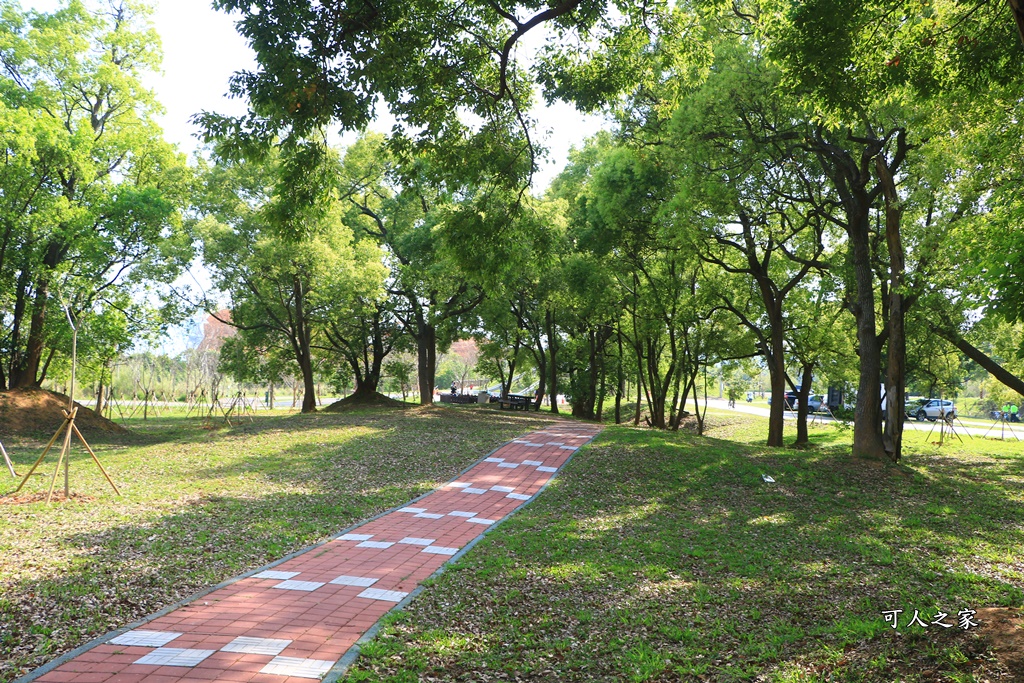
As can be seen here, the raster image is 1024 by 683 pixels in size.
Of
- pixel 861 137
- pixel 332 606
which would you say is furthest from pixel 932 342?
pixel 332 606

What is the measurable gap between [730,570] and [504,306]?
17246 mm

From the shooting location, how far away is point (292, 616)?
4.80m

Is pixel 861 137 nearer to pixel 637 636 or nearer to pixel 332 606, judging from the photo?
pixel 637 636

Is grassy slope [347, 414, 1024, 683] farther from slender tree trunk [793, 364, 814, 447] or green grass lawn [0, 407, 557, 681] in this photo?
slender tree trunk [793, 364, 814, 447]

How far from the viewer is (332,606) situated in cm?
507

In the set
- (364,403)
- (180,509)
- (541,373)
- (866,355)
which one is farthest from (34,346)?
(541,373)

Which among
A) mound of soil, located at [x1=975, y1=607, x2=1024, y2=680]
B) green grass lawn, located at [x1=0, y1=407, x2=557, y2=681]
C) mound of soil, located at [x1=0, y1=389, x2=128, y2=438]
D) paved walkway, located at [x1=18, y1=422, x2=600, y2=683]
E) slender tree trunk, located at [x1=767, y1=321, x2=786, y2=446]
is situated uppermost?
slender tree trunk, located at [x1=767, y1=321, x2=786, y2=446]

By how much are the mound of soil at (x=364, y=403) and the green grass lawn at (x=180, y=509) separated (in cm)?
574

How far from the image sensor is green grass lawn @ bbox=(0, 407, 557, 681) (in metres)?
4.83

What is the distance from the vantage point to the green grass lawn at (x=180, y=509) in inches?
190

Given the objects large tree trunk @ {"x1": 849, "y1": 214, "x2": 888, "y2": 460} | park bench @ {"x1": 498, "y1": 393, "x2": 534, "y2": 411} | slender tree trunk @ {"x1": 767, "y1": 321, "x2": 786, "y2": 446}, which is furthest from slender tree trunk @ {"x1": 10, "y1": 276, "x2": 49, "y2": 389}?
large tree trunk @ {"x1": 849, "y1": 214, "x2": 888, "y2": 460}

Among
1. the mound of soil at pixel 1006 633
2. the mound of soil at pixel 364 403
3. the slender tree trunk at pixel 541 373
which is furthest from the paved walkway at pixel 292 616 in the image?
the slender tree trunk at pixel 541 373

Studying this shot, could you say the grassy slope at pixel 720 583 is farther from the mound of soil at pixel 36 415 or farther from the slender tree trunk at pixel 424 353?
the slender tree trunk at pixel 424 353

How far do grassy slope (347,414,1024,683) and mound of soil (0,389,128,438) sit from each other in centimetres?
1112
